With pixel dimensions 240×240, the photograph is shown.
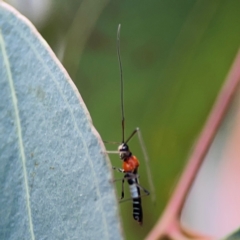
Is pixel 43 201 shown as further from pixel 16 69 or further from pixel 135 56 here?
pixel 135 56

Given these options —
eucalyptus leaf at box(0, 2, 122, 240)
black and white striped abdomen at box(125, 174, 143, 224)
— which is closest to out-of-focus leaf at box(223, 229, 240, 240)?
eucalyptus leaf at box(0, 2, 122, 240)

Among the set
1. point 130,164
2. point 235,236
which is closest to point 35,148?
point 235,236

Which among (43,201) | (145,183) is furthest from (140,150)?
(43,201)

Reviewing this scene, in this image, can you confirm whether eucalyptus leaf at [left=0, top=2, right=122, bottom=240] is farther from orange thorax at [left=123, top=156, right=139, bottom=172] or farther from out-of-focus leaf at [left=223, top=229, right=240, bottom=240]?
orange thorax at [left=123, top=156, right=139, bottom=172]

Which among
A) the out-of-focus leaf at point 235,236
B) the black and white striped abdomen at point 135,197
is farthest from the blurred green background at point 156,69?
the out-of-focus leaf at point 235,236

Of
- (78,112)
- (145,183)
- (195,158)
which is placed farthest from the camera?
(145,183)

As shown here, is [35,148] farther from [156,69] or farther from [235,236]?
[156,69]

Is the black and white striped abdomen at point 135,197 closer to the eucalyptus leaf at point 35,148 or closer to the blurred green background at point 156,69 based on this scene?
the blurred green background at point 156,69
